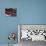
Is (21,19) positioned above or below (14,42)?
above

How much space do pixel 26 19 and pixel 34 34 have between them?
0.41m

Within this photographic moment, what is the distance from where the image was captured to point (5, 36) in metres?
3.07

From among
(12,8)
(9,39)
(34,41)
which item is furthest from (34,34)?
(12,8)

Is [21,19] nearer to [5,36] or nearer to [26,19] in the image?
Result: [26,19]

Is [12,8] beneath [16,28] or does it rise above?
above

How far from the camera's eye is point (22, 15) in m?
3.09

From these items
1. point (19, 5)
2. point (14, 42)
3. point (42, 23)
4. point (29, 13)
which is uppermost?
point (19, 5)

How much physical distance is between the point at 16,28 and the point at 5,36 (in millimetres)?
323

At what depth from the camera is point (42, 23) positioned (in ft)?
10.1

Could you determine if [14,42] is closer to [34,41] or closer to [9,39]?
[9,39]

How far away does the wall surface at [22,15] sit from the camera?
3.07m

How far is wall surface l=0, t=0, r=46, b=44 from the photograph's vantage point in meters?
3.07

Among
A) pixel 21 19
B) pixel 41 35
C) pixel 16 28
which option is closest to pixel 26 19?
pixel 21 19

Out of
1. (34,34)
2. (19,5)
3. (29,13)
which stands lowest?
(34,34)
